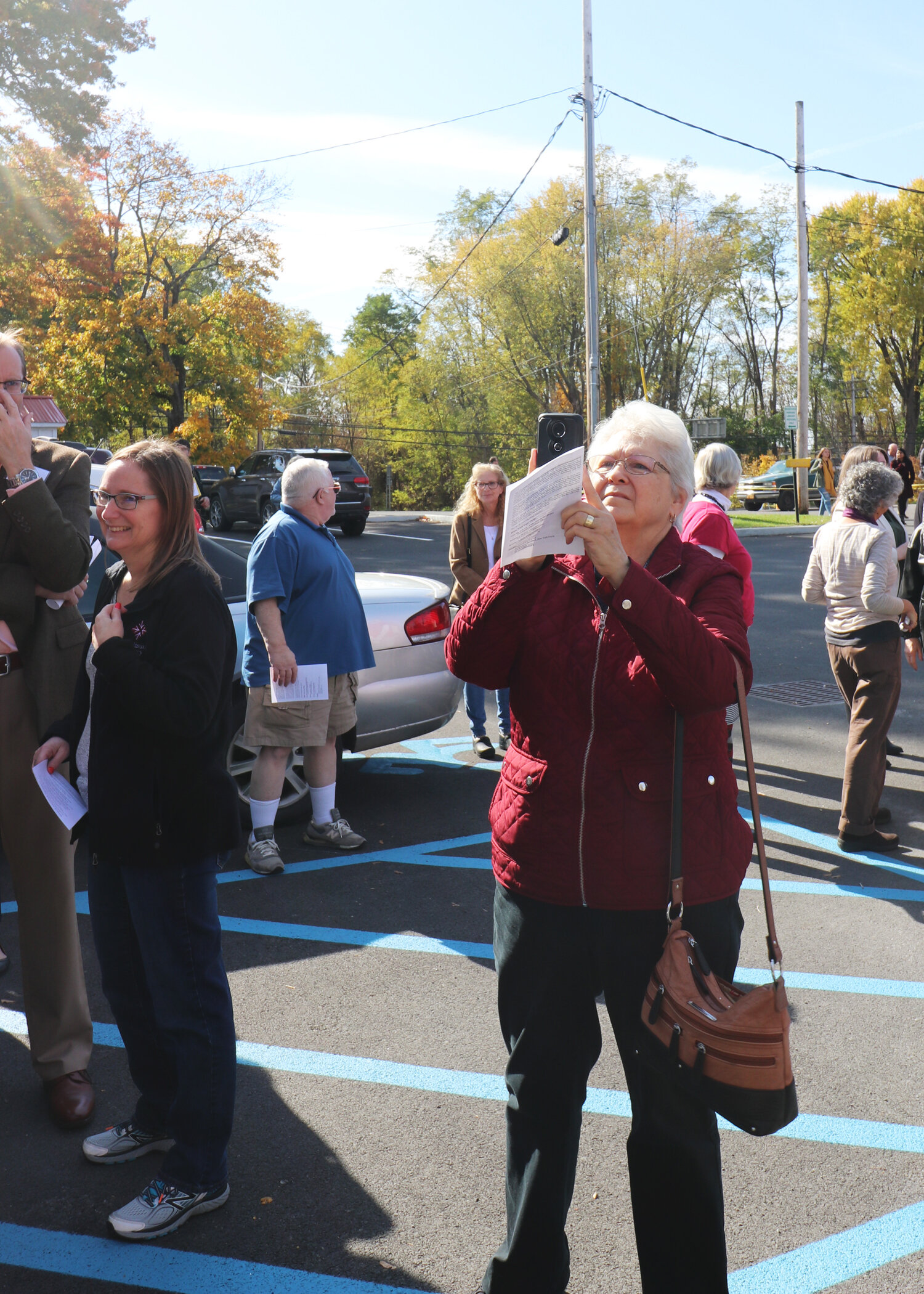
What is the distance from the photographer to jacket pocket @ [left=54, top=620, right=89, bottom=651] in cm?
318

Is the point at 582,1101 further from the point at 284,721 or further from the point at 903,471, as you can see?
the point at 903,471

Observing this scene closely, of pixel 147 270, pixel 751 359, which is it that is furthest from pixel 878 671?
pixel 751 359

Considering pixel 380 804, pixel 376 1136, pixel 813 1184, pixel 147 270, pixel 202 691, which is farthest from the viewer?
pixel 147 270

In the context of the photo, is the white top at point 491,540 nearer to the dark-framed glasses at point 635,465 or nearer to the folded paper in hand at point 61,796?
the folded paper in hand at point 61,796

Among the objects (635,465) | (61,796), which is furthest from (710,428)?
(635,465)

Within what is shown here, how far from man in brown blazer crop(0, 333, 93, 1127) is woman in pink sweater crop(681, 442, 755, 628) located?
10.0ft

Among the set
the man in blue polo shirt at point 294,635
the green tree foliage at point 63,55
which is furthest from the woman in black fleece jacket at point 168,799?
the green tree foliage at point 63,55

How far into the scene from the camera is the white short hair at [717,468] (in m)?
5.75

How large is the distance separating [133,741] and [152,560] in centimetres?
44

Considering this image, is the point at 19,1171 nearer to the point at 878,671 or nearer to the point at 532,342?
the point at 878,671

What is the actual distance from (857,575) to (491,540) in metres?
2.41

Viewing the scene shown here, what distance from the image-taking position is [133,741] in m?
2.62

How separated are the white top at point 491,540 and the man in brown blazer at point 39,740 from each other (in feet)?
12.8

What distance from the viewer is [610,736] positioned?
211 cm
